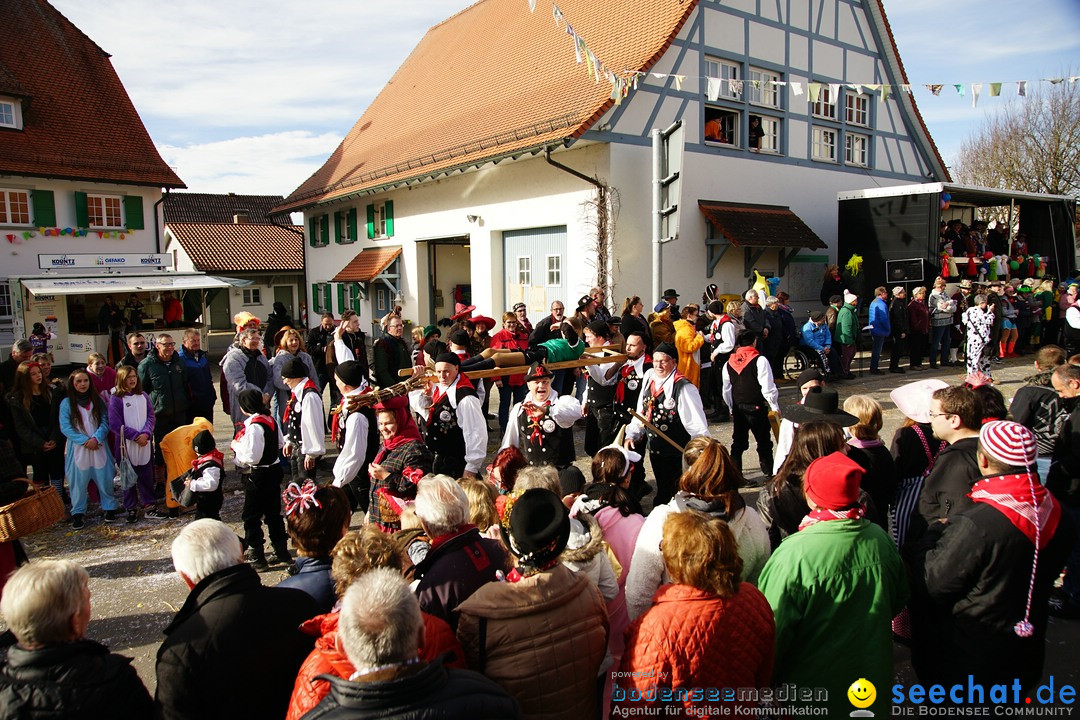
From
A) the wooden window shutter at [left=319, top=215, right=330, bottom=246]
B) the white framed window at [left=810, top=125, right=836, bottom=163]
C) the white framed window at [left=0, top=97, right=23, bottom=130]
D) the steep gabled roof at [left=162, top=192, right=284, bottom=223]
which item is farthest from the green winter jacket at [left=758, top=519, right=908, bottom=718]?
the steep gabled roof at [left=162, top=192, right=284, bottom=223]

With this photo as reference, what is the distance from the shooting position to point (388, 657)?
6.49ft

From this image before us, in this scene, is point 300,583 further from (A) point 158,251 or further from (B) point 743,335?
(A) point 158,251

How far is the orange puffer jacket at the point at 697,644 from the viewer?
2410 millimetres

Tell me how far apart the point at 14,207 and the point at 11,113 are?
128 inches

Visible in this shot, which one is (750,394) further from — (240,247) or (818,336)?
(240,247)

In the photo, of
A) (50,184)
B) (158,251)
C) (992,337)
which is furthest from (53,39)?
(992,337)

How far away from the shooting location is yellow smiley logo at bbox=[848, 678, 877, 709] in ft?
9.14

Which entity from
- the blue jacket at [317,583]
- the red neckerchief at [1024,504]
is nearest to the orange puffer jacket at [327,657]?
the blue jacket at [317,583]

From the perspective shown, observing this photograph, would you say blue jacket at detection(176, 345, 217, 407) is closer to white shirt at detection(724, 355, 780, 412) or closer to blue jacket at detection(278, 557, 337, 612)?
blue jacket at detection(278, 557, 337, 612)

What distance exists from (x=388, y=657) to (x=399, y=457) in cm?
271

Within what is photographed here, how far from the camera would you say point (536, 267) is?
1631cm

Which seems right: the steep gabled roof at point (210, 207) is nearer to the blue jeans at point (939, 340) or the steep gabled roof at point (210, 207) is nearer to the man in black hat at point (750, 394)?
the blue jeans at point (939, 340)

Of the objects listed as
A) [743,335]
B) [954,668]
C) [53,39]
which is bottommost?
[954,668]

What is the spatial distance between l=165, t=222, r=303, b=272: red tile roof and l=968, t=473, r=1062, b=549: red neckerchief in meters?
34.3
